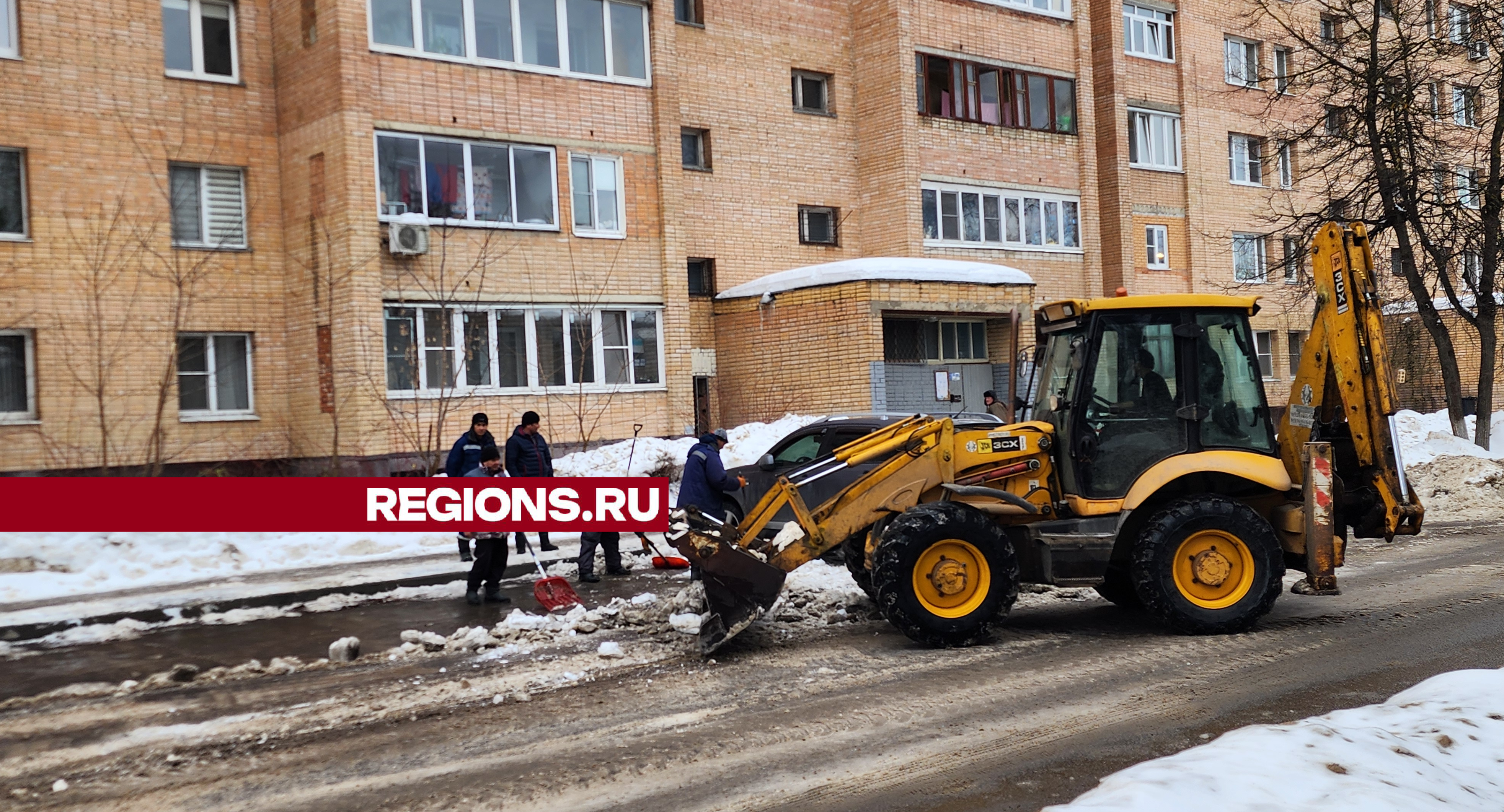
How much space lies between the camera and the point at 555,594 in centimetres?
1098

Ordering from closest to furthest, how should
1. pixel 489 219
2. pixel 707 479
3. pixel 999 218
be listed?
pixel 707 479
pixel 489 219
pixel 999 218

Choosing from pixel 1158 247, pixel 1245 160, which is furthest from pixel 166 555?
pixel 1245 160

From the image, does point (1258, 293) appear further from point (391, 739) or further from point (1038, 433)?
point (391, 739)

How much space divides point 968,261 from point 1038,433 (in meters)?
19.3

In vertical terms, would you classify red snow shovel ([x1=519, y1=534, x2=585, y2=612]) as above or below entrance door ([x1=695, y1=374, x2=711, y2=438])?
below

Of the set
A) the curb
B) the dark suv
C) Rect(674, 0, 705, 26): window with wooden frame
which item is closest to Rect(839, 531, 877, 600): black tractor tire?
the dark suv

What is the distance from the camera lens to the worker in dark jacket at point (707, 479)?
37.3ft

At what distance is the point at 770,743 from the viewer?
6.38 m

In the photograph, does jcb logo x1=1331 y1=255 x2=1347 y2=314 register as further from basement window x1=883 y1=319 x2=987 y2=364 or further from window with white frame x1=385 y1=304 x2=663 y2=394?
basement window x1=883 y1=319 x2=987 y2=364

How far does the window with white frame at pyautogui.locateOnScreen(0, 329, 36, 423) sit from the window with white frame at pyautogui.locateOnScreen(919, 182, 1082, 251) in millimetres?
18016

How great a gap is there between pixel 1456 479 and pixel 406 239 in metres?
17.0

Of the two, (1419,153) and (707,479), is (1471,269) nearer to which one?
(1419,153)

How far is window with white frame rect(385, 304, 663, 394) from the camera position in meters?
21.0

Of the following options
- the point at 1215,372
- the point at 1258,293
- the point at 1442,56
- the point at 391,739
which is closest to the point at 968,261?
the point at 1442,56
